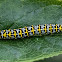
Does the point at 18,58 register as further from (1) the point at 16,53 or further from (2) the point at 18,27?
(2) the point at 18,27

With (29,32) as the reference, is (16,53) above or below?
below

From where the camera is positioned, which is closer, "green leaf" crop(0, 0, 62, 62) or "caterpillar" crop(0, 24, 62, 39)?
"green leaf" crop(0, 0, 62, 62)

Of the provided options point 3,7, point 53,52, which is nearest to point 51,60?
point 53,52

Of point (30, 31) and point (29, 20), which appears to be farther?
point (30, 31)

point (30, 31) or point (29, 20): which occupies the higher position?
point (29, 20)

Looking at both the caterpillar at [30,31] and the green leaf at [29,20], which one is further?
the caterpillar at [30,31]
